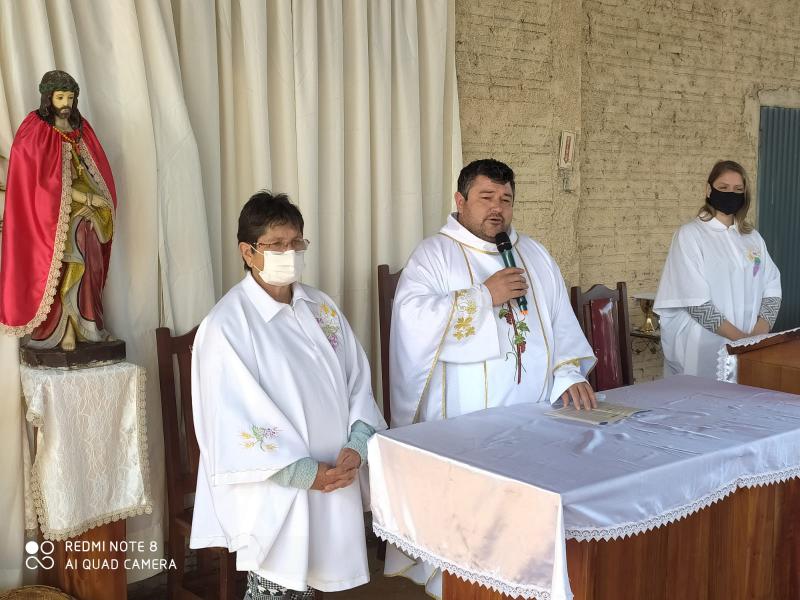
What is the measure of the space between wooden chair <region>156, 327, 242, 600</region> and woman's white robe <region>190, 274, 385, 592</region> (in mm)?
650

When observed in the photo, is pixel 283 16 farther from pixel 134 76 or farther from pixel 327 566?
pixel 327 566

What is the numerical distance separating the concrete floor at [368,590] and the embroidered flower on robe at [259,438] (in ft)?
5.04

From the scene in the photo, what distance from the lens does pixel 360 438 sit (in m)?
3.18

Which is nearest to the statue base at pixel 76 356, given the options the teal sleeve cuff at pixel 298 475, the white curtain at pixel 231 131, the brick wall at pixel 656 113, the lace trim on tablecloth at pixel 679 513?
the white curtain at pixel 231 131

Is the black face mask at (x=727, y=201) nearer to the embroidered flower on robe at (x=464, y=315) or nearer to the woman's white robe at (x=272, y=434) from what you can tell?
the embroidered flower on robe at (x=464, y=315)

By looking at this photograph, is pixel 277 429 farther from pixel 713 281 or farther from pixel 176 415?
pixel 713 281

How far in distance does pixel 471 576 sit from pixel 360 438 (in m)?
0.75

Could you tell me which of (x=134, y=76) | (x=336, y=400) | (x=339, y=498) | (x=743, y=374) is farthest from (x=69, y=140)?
(x=743, y=374)

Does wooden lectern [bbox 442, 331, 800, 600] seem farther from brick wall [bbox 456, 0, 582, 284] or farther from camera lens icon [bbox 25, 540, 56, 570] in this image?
brick wall [bbox 456, 0, 582, 284]

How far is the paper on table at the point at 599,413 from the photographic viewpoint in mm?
3086

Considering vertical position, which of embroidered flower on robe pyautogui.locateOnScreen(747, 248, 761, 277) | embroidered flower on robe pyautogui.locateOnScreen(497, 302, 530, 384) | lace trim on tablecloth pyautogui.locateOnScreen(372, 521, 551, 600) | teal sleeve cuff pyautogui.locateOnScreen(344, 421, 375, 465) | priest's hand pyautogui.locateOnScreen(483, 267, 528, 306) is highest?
priest's hand pyautogui.locateOnScreen(483, 267, 528, 306)

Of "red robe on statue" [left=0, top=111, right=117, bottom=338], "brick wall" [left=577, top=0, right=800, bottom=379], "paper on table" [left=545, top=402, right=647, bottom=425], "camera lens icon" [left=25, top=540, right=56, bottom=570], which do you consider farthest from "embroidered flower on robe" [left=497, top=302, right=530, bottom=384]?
"brick wall" [left=577, top=0, right=800, bottom=379]

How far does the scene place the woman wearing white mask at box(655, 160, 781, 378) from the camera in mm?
5047

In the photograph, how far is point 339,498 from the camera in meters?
3.15
